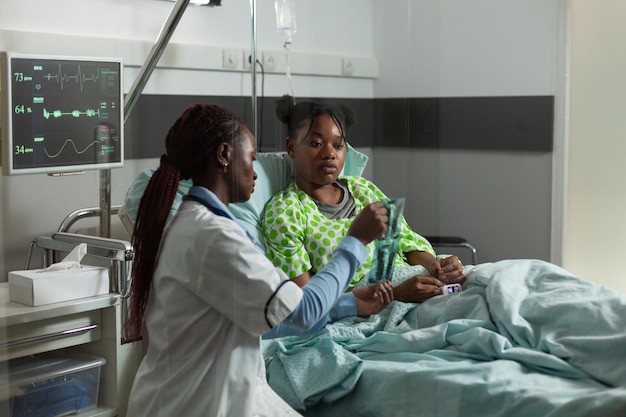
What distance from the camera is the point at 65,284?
1.65 metres

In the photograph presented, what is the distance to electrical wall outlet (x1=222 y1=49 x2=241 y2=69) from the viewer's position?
1.47m

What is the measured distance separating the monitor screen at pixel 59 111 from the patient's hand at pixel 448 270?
2.29 feet

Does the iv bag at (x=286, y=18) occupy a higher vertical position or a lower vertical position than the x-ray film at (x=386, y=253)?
higher

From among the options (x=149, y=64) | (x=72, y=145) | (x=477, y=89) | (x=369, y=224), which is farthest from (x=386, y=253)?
(x=72, y=145)

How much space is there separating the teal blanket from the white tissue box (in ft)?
1.56

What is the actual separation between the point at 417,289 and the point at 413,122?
1.10 ft

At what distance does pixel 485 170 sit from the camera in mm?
1671

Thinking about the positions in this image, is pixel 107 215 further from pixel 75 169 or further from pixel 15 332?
pixel 15 332

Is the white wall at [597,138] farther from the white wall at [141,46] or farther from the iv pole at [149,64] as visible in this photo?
the iv pole at [149,64]

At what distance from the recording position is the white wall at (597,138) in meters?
1.82

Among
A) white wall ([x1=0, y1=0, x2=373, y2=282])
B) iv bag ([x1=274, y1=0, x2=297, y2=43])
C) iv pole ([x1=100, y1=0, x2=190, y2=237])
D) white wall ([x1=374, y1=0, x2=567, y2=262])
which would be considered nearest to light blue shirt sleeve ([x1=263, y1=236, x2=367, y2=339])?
white wall ([x1=374, y1=0, x2=567, y2=262])

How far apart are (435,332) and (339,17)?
2.01 feet

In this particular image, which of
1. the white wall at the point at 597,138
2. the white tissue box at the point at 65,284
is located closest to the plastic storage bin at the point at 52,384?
the white tissue box at the point at 65,284

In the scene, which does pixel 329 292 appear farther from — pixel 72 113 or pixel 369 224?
pixel 72 113
